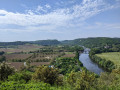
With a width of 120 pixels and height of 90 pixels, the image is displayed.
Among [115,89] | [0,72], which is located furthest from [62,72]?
[115,89]

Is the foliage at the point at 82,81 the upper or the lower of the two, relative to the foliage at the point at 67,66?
upper

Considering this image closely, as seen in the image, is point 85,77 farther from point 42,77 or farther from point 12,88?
point 12,88

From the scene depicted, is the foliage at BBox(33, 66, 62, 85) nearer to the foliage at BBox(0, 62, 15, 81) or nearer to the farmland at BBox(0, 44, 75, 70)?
the foliage at BBox(0, 62, 15, 81)

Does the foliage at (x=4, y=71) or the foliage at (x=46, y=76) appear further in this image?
the foliage at (x=4, y=71)

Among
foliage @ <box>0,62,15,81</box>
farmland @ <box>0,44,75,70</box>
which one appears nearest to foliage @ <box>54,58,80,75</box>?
farmland @ <box>0,44,75,70</box>

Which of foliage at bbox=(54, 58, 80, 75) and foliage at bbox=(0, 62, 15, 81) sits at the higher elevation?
foliage at bbox=(0, 62, 15, 81)

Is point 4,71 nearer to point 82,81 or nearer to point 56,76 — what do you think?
point 56,76

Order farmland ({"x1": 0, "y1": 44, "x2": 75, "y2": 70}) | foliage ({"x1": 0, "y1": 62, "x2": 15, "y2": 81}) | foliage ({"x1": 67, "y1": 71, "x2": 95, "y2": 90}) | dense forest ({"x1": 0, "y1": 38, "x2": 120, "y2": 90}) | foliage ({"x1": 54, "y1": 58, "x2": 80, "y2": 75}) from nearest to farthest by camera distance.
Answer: dense forest ({"x1": 0, "y1": 38, "x2": 120, "y2": 90}) → foliage ({"x1": 67, "y1": 71, "x2": 95, "y2": 90}) → foliage ({"x1": 0, "y1": 62, "x2": 15, "y2": 81}) → foliage ({"x1": 54, "y1": 58, "x2": 80, "y2": 75}) → farmland ({"x1": 0, "y1": 44, "x2": 75, "y2": 70})

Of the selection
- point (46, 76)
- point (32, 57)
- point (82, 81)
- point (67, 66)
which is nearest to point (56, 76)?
point (46, 76)

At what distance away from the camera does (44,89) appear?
233 inches

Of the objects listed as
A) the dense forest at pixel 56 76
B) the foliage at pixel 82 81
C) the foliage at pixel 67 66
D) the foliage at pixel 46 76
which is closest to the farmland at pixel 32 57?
the dense forest at pixel 56 76

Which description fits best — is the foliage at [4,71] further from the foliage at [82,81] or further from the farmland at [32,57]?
the farmland at [32,57]

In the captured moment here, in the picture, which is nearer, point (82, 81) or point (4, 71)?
point (82, 81)

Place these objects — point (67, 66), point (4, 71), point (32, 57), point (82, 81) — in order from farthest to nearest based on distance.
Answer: point (32, 57), point (67, 66), point (4, 71), point (82, 81)
